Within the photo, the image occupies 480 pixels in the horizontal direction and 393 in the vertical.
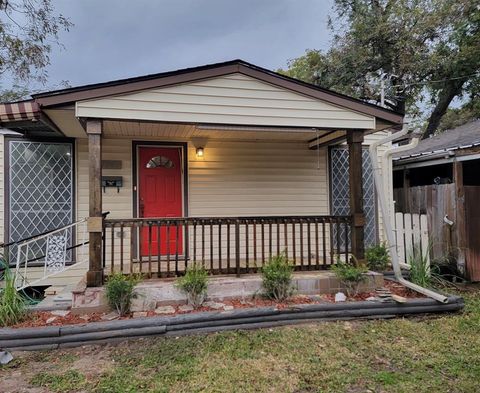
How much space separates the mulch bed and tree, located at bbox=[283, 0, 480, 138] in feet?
32.9

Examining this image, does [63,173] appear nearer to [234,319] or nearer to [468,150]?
[234,319]

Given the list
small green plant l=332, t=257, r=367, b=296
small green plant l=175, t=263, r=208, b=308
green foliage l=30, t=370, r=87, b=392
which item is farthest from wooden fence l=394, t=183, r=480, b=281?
green foliage l=30, t=370, r=87, b=392

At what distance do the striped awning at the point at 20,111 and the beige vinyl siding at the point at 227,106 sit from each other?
0.53 meters

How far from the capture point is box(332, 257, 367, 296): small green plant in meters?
4.62

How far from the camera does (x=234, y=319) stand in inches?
153

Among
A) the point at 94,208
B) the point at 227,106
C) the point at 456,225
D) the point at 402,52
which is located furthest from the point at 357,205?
the point at 402,52

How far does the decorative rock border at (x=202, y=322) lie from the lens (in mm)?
3461

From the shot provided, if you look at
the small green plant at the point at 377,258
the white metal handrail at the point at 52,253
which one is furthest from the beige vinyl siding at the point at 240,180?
the small green plant at the point at 377,258

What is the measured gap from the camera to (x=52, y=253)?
194 inches

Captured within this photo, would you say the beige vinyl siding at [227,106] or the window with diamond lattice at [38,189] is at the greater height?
the beige vinyl siding at [227,106]

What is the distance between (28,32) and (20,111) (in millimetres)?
6865

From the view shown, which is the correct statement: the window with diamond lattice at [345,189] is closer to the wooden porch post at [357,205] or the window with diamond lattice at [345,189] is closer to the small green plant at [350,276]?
the wooden porch post at [357,205]

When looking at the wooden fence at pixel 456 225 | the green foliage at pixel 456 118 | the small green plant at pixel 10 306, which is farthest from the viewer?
the green foliage at pixel 456 118

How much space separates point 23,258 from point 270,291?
12.9 feet
